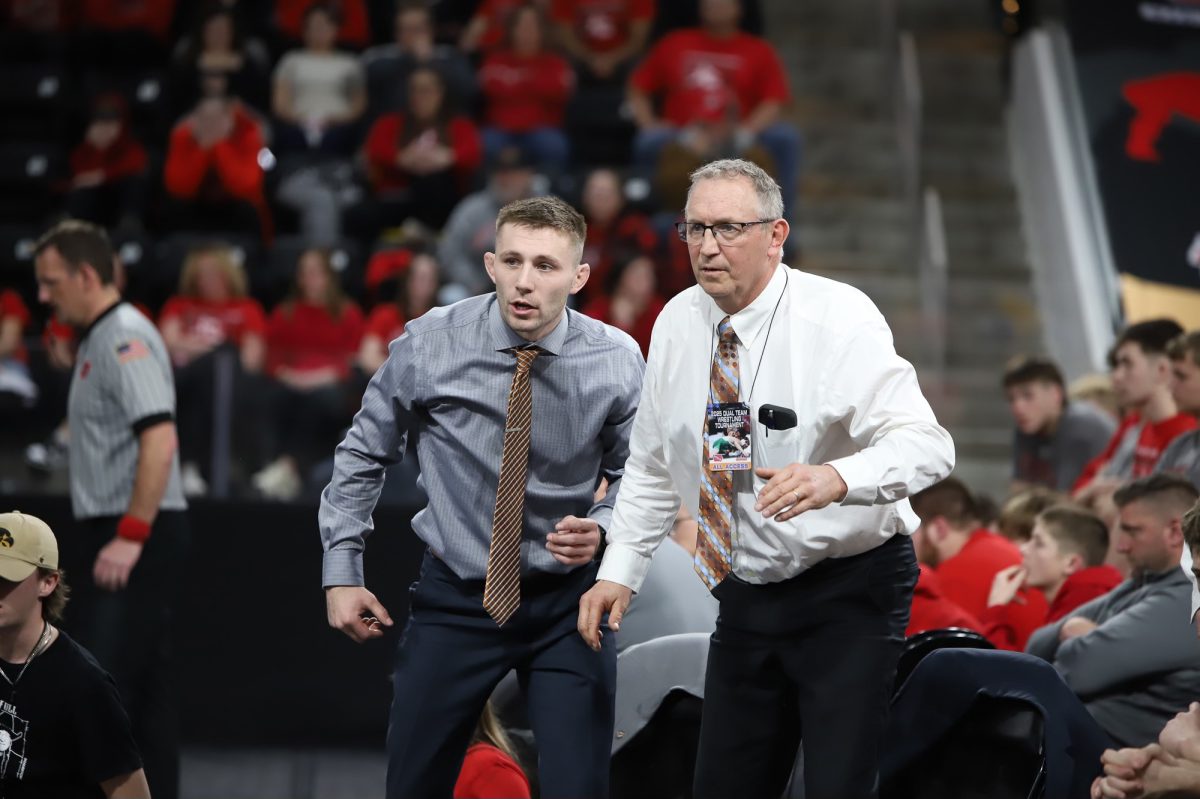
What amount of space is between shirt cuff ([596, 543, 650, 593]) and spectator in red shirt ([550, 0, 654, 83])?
25.1ft

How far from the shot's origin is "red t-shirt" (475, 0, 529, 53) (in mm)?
10531

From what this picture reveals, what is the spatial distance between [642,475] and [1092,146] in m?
7.75

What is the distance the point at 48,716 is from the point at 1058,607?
3057 millimetres

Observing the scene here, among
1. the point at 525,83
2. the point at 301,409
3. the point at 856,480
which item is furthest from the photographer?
the point at 525,83

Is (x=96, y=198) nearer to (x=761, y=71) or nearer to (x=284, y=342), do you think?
(x=284, y=342)

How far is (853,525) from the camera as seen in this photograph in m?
3.42

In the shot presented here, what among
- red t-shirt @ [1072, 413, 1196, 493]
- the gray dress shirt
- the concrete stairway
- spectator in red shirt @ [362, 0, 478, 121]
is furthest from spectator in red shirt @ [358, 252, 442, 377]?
the gray dress shirt

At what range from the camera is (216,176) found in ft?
32.3

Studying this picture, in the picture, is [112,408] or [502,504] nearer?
[502,504]

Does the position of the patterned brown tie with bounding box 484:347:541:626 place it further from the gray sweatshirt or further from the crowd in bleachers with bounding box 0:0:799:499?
the crowd in bleachers with bounding box 0:0:799:499

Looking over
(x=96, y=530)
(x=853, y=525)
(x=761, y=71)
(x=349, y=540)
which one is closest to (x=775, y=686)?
(x=853, y=525)

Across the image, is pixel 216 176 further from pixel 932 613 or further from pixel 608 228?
pixel 932 613

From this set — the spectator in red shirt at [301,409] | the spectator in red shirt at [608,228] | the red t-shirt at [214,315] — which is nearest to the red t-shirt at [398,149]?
the spectator in red shirt at [608,228]

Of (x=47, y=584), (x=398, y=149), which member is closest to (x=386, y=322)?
(x=398, y=149)
